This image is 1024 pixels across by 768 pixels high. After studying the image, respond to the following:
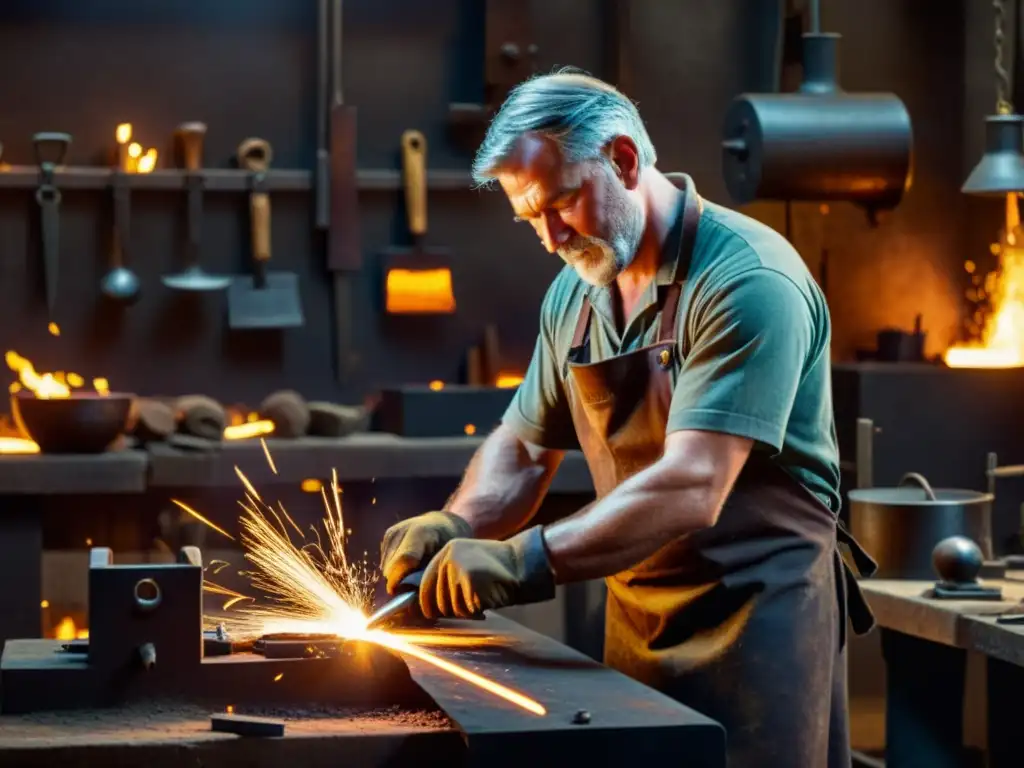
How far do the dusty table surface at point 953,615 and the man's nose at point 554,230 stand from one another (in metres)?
1.55

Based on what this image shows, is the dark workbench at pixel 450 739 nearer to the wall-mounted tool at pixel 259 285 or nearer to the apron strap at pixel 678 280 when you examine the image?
the apron strap at pixel 678 280

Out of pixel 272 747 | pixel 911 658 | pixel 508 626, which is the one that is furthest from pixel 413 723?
pixel 911 658

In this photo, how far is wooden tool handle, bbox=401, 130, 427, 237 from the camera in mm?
6191

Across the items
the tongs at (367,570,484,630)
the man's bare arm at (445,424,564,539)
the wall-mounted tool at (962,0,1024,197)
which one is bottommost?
the tongs at (367,570,484,630)

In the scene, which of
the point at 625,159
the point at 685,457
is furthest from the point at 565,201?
the point at 685,457

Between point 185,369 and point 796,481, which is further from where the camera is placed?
point 185,369

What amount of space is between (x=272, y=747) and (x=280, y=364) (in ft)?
13.3

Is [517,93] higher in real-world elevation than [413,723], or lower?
higher

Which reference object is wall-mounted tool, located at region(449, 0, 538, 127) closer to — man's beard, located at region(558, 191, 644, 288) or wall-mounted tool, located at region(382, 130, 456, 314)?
wall-mounted tool, located at region(382, 130, 456, 314)

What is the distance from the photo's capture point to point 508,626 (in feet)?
10.4

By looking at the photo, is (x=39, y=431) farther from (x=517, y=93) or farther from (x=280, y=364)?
(x=517, y=93)

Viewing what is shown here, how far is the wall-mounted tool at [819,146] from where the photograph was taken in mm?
5562

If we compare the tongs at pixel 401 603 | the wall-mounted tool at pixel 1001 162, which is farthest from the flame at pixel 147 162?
the tongs at pixel 401 603

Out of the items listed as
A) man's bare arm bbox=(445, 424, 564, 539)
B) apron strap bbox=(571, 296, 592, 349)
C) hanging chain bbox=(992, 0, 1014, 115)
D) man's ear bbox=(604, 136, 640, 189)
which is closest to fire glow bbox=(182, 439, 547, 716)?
man's bare arm bbox=(445, 424, 564, 539)
